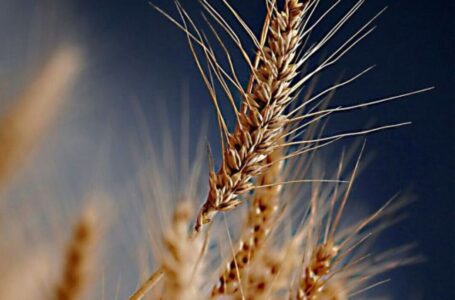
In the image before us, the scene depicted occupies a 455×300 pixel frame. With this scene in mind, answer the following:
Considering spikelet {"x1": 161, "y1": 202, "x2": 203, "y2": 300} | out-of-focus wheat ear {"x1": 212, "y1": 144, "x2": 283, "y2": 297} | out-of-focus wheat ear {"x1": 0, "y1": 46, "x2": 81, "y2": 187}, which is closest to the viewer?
spikelet {"x1": 161, "y1": 202, "x2": 203, "y2": 300}

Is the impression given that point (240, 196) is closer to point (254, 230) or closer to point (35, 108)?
point (254, 230)

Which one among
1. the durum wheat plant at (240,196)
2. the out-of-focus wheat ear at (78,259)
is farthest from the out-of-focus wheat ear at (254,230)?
the out-of-focus wheat ear at (78,259)

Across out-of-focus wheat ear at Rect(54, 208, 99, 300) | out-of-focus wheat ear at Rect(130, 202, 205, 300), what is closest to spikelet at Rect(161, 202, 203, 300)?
out-of-focus wheat ear at Rect(130, 202, 205, 300)

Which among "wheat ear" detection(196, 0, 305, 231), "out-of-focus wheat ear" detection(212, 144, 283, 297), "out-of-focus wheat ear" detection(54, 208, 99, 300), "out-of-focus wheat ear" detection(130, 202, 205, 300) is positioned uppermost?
"wheat ear" detection(196, 0, 305, 231)

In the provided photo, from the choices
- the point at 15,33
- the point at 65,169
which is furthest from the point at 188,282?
the point at 15,33

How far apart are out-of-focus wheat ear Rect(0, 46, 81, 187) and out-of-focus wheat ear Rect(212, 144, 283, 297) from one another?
0.23 meters

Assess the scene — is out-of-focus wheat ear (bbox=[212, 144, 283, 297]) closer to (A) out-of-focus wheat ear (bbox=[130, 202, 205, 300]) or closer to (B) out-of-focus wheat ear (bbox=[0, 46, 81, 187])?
(A) out-of-focus wheat ear (bbox=[130, 202, 205, 300])

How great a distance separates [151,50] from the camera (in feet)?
6.17

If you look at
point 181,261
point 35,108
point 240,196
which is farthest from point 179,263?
point 35,108

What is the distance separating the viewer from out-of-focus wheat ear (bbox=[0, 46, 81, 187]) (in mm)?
765

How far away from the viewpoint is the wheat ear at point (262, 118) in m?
0.57

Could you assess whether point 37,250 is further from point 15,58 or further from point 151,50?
point 151,50

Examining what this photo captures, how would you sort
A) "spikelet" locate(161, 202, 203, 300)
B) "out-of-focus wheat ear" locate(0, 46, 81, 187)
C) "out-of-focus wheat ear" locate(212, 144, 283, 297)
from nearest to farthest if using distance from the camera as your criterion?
"spikelet" locate(161, 202, 203, 300)
"out-of-focus wheat ear" locate(212, 144, 283, 297)
"out-of-focus wheat ear" locate(0, 46, 81, 187)

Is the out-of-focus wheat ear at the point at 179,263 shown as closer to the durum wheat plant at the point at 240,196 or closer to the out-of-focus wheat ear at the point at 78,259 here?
the durum wheat plant at the point at 240,196
